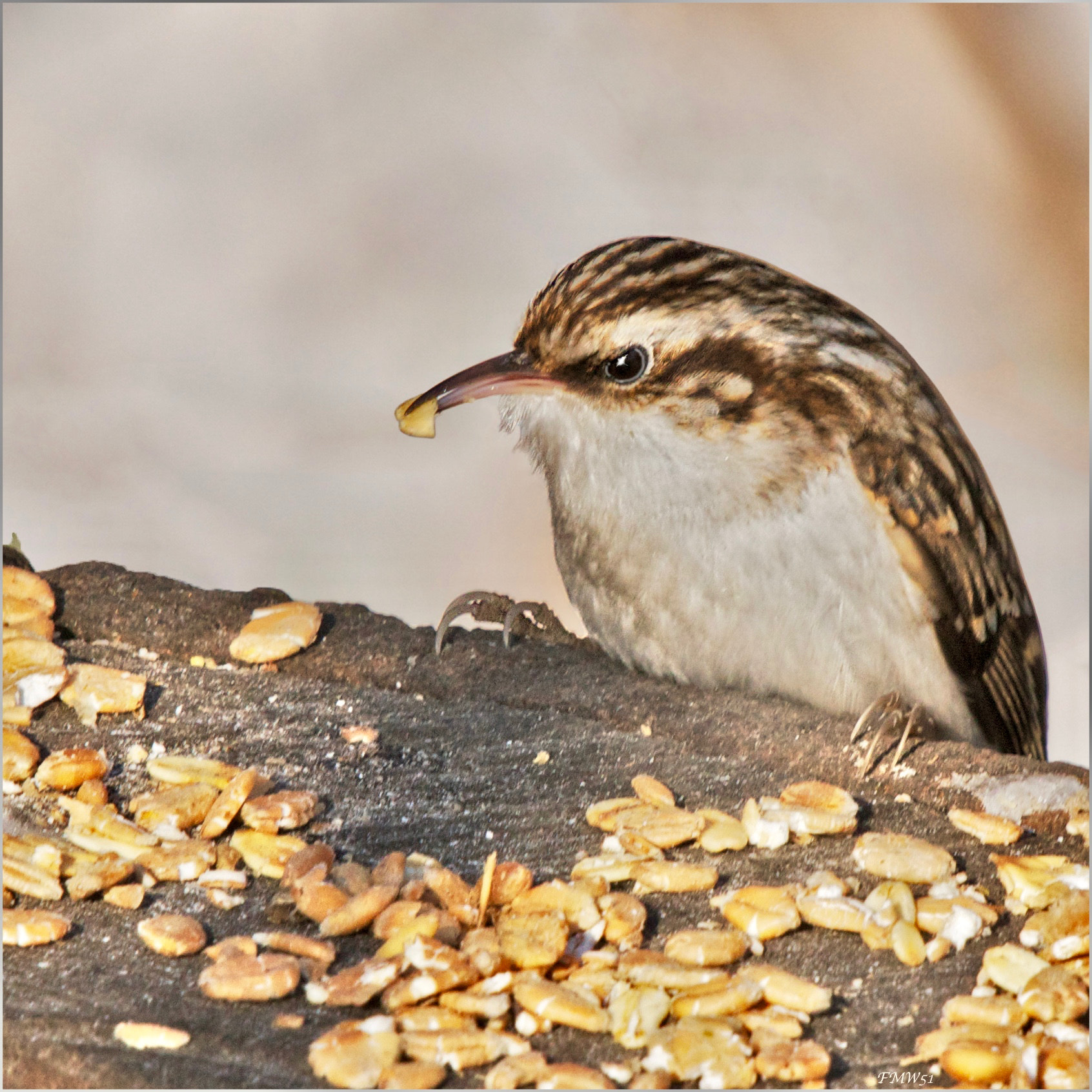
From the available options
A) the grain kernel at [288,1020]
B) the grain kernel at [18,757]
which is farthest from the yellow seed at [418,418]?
the grain kernel at [288,1020]

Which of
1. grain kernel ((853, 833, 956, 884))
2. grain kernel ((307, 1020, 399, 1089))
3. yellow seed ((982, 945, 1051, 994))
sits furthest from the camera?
grain kernel ((853, 833, 956, 884))

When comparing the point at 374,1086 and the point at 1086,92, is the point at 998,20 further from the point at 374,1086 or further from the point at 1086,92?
the point at 374,1086

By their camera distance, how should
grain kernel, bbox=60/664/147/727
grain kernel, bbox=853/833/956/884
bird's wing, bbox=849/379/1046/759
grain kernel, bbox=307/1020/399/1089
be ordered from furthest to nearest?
bird's wing, bbox=849/379/1046/759, grain kernel, bbox=60/664/147/727, grain kernel, bbox=853/833/956/884, grain kernel, bbox=307/1020/399/1089

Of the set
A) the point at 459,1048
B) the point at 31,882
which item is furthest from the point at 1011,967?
the point at 31,882

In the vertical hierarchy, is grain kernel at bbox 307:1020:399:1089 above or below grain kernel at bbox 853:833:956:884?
below

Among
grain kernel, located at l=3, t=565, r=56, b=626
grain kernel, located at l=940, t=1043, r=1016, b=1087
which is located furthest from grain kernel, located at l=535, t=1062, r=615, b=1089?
grain kernel, located at l=3, t=565, r=56, b=626

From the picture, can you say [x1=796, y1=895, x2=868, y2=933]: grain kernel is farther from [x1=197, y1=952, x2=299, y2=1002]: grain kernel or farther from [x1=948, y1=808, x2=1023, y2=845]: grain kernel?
[x1=197, y1=952, x2=299, y2=1002]: grain kernel
